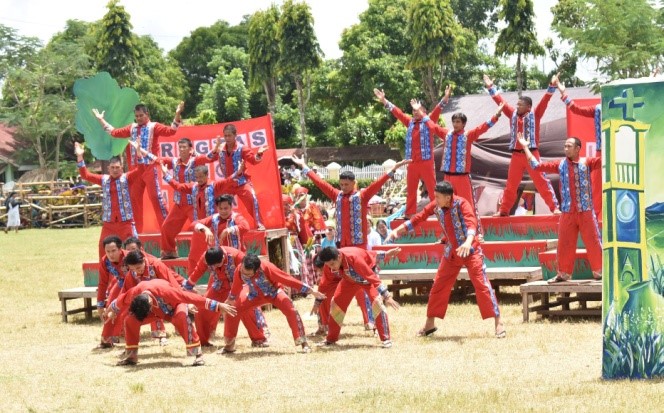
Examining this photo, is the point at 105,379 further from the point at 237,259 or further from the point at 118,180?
the point at 118,180

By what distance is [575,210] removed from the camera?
13023 mm

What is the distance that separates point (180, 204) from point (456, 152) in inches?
144

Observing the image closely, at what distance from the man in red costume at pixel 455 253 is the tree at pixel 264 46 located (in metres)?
41.3

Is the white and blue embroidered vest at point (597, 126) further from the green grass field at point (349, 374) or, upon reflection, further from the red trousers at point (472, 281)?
the red trousers at point (472, 281)

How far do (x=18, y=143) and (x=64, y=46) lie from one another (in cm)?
635

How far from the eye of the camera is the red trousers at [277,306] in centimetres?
1160

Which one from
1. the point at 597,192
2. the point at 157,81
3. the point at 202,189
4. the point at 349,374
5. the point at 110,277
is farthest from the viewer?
the point at 157,81

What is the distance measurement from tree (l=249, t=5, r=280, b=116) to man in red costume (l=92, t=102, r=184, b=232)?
123ft

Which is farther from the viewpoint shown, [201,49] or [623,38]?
[201,49]

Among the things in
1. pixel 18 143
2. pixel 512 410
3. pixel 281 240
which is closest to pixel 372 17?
pixel 18 143

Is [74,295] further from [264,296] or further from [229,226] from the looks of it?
[264,296]

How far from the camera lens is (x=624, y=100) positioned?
29.4 ft

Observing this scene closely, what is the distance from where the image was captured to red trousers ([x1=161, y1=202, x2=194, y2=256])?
15320 mm

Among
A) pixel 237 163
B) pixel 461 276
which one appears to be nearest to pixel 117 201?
pixel 237 163
